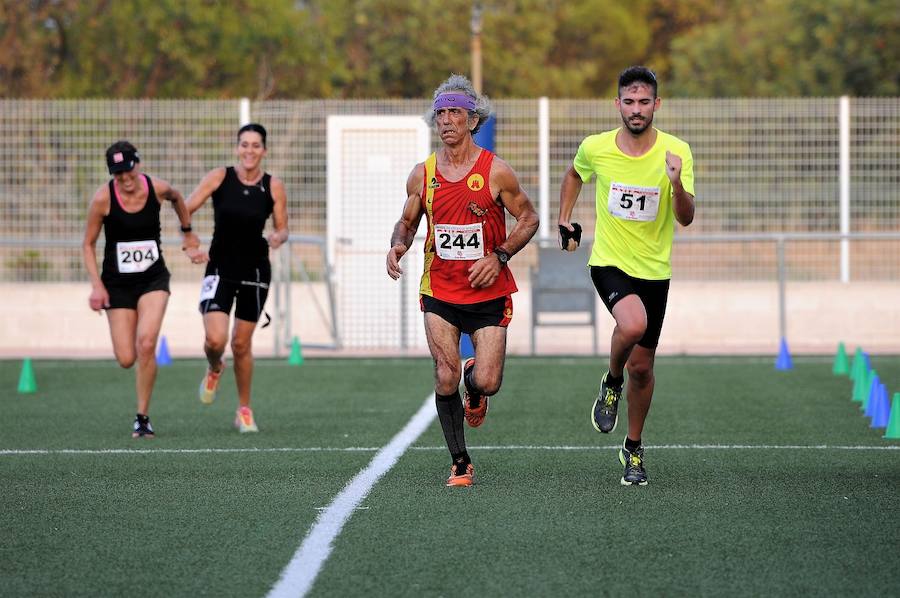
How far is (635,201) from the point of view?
8188mm

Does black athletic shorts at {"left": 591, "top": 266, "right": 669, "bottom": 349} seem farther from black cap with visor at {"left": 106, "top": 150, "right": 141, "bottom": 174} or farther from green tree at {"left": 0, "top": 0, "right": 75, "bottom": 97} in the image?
green tree at {"left": 0, "top": 0, "right": 75, "bottom": 97}

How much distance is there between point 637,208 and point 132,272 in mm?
4187

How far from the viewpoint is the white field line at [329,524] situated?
5.71 meters

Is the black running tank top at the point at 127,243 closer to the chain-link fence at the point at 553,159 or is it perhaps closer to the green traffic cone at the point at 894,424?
the green traffic cone at the point at 894,424

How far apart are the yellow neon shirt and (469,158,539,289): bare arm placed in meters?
A: 0.42

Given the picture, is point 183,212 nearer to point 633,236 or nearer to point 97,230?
point 97,230

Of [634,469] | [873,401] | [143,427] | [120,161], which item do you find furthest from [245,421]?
[873,401]

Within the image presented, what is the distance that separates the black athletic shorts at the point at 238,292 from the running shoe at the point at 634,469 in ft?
11.9

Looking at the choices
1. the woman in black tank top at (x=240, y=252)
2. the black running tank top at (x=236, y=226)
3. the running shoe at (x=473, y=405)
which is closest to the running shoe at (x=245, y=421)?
the woman in black tank top at (x=240, y=252)

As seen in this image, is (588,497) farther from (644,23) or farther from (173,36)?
(644,23)

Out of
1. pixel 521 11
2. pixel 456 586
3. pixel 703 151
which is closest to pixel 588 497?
pixel 456 586

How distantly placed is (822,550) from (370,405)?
704 centimetres

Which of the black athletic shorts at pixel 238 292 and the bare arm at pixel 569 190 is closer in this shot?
the bare arm at pixel 569 190

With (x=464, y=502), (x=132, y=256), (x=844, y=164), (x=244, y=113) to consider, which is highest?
(x=244, y=113)
